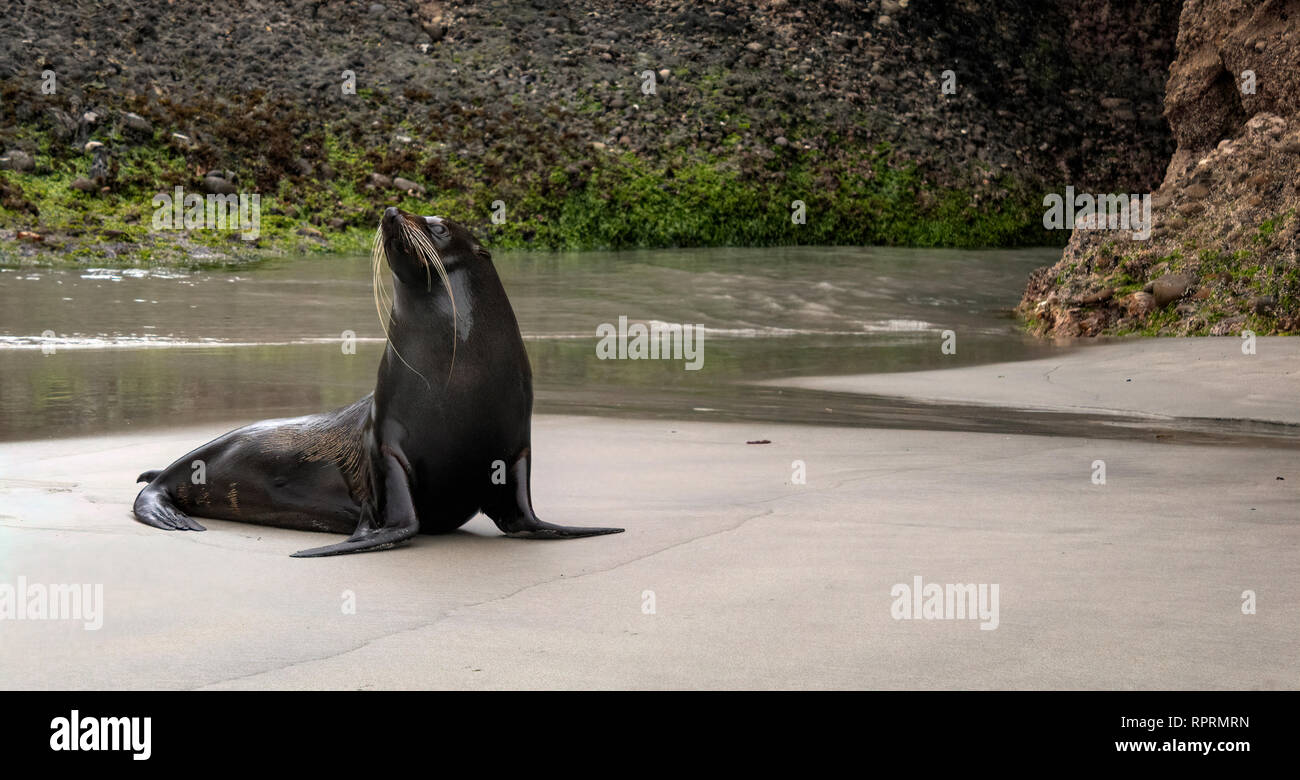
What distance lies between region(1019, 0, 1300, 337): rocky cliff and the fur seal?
9.13 m

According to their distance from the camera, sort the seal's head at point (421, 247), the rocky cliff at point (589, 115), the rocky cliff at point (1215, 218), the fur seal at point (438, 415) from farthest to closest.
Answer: the rocky cliff at point (589, 115), the rocky cliff at point (1215, 218), the fur seal at point (438, 415), the seal's head at point (421, 247)

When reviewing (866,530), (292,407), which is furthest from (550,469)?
(292,407)

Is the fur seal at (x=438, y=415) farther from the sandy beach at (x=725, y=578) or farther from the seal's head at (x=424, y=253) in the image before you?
the sandy beach at (x=725, y=578)

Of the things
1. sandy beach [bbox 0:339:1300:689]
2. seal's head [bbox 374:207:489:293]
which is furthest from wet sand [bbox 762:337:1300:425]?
seal's head [bbox 374:207:489:293]

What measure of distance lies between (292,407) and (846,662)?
19.7 feet

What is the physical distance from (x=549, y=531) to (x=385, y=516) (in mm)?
605

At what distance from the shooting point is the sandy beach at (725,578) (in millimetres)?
3570

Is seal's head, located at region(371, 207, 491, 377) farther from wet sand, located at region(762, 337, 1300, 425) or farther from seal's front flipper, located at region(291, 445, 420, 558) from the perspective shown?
wet sand, located at region(762, 337, 1300, 425)

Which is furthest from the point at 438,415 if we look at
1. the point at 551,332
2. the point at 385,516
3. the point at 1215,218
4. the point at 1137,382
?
the point at 1215,218

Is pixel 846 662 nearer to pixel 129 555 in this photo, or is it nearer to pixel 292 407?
pixel 129 555

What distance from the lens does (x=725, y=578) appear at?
4602 millimetres

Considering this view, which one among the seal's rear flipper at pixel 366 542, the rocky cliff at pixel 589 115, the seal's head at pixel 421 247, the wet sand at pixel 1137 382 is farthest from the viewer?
the rocky cliff at pixel 589 115

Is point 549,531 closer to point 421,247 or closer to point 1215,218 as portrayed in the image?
point 421,247

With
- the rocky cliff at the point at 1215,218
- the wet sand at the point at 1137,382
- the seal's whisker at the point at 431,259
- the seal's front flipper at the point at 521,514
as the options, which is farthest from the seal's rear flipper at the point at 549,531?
the rocky cliff at the point at 1215,218
